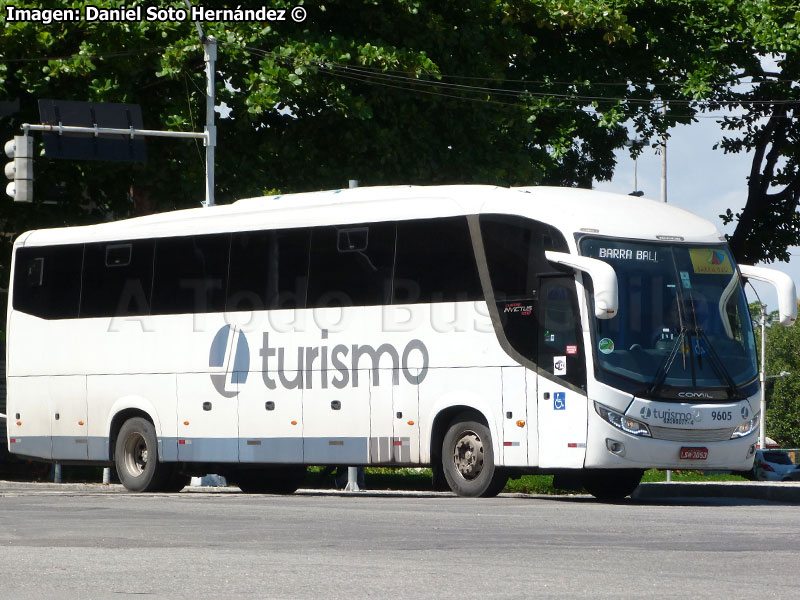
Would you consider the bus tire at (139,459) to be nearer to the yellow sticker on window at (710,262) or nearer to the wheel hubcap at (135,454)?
the wheel hubcap at (135,454)

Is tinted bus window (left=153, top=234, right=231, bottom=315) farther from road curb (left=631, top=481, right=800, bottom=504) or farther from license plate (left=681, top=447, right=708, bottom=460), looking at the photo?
license plate (left=681, top=447, right=708, bottom=460)

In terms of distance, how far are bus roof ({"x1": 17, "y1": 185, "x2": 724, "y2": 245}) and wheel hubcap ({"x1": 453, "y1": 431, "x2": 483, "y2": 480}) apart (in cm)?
262

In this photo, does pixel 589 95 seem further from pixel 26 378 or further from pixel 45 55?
pixel 26 378

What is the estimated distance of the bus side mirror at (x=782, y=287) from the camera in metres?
18.2

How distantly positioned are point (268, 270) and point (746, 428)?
6445mm

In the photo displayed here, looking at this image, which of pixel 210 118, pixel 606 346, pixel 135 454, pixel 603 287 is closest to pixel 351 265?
pixel 606 346

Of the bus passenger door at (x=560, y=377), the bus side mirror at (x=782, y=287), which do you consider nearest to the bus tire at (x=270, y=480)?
the bus passenger door at (x=560, y=377)

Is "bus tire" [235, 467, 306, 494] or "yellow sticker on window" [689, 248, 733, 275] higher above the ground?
"yellow sticker on window" [689, 248, 733, 275]

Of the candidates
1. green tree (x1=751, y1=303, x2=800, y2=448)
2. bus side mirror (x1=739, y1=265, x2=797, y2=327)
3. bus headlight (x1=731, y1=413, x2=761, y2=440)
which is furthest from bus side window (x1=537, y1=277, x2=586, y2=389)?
green tree (x1=751, y1=303, x2=800, y2=448)

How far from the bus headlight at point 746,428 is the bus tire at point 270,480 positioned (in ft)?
23.9

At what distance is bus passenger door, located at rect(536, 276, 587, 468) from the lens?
58.0 feet

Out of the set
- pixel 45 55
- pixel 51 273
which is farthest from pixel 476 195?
pixel 45 55

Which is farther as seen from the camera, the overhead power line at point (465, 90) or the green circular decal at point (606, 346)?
the overhead power line at point (465, 90)

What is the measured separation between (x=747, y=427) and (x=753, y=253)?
63.9 feet
